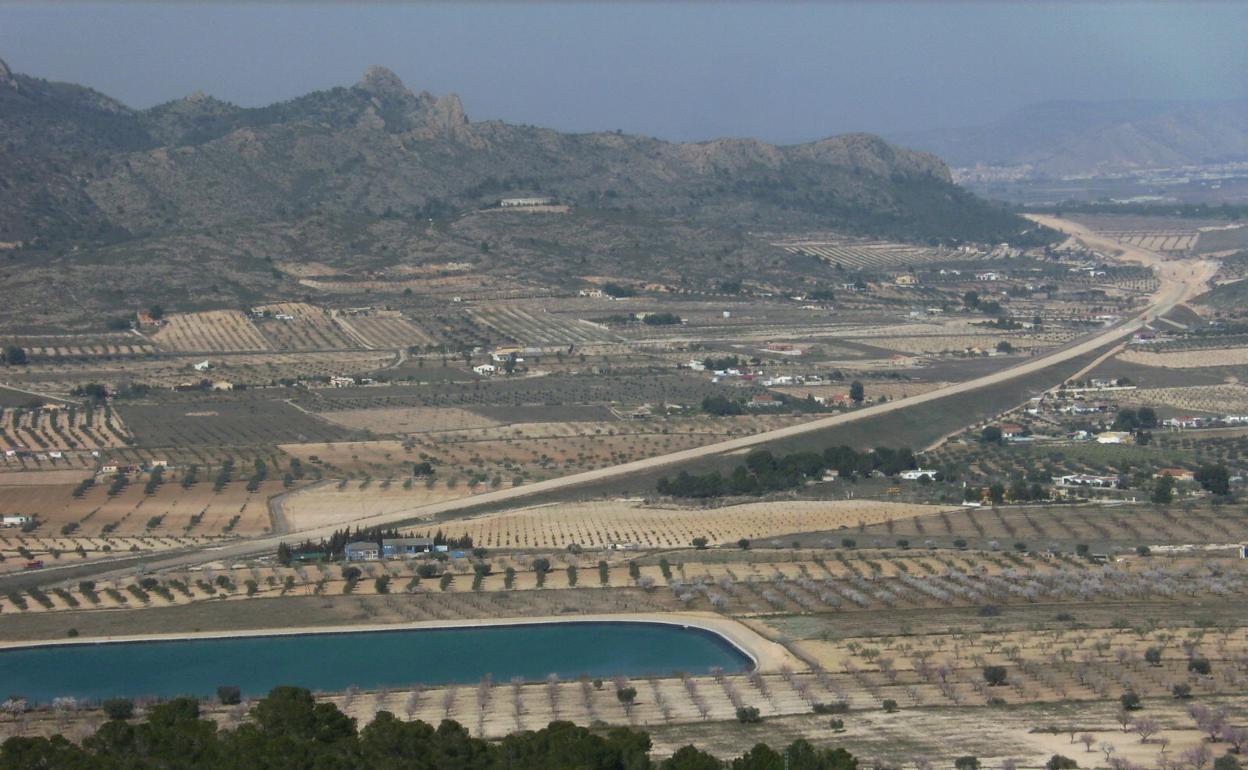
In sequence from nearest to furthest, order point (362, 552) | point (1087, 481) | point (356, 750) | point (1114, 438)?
1. point (356, 750)
2. point (362, 552)
3. point (1087, 481)
4. point (1114, 438)

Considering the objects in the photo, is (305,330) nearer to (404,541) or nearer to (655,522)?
(655,522)

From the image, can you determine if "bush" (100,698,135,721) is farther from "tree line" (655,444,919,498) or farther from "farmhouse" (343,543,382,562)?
"tree line" (655,444,919,498)

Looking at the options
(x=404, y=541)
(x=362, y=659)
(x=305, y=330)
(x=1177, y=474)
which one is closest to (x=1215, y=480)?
(x=1177, y=474)

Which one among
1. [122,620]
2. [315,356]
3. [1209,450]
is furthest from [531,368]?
[122,620]

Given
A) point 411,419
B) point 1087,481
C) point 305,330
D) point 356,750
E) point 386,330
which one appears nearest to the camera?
point 356,750

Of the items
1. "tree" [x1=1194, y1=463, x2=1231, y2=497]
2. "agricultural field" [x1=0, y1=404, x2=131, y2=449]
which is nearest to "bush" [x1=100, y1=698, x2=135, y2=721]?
"agricultural field" [x1=0, y1=404, x2=131, y2=449]

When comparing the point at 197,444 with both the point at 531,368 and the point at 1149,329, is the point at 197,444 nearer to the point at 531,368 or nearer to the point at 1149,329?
the point at 531,368

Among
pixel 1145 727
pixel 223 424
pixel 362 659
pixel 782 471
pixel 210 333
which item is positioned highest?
pixel 210 333
